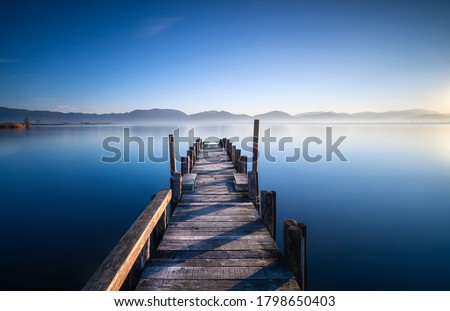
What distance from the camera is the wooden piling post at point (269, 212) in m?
5.47

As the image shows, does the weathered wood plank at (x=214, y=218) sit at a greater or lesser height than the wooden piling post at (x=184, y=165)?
→ lesser

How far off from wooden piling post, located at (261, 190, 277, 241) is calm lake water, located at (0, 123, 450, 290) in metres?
3.56

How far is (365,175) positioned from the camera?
2078cm

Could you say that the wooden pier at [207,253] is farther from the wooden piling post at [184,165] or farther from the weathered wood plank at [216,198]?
the wooden piling post at [184,165]

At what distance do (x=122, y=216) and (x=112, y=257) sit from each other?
9.76m

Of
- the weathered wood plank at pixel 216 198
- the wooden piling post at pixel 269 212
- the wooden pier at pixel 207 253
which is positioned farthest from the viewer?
the weathered wood plank at pixel 216 198

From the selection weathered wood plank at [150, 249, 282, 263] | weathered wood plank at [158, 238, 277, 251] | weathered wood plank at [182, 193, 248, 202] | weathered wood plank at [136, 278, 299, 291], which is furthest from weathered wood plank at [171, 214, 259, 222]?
weathered wood plank at [136, 278, 299, 291]

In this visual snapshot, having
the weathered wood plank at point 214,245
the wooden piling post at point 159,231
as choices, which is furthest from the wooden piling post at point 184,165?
the weathered wood plank at point 214,245

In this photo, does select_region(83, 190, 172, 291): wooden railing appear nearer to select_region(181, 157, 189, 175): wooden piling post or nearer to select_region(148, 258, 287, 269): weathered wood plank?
select_region(148, 258, 287, 269): weathered wood plank

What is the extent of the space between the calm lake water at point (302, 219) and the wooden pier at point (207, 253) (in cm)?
388

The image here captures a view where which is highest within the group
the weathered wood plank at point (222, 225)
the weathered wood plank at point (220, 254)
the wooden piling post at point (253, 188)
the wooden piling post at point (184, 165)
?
the wooden piling post at point (184, 165)

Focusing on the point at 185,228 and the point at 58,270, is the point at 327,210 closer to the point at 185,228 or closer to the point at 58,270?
the point at 185,228
